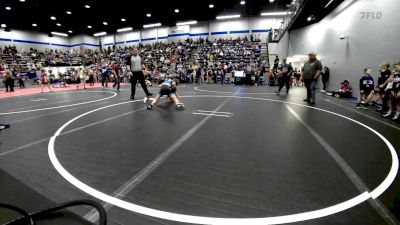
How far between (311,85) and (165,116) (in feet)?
17.0

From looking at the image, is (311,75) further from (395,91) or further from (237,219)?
(237,219)

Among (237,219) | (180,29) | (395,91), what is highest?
(180,29)

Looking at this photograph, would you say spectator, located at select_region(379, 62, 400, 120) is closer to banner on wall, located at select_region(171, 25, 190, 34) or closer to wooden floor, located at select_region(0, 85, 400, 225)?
wooden floor, located at select_region(0, 85, 400, 225)

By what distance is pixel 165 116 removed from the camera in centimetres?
586

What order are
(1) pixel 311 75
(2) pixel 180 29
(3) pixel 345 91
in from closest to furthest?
(1) pixel 311 75 < (3) pixel 345 91 < (2) pixel 180 29

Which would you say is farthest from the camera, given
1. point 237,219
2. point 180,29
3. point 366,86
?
point 180,29

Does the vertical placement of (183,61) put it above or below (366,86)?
above

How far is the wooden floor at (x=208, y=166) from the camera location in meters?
2.10

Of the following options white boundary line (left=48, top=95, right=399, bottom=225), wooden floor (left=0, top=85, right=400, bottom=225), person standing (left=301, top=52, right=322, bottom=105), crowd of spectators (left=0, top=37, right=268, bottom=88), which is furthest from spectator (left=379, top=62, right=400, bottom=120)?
crowd of spectators (left=0, top=37, right=268, bottom=88)

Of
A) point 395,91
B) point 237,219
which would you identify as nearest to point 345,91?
point 395,91

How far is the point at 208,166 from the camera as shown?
296cm

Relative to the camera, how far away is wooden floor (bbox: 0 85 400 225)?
6.89 ft

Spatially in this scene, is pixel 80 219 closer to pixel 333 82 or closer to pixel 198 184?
pixel 198 184

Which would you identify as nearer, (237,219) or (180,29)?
(237,219)
